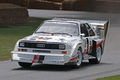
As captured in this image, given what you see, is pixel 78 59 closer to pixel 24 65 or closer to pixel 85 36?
pixel 85 36

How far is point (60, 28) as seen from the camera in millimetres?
18391

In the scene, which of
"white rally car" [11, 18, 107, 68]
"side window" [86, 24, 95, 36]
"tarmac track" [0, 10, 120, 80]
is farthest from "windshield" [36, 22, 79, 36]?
"tarmac track" [0, 10, 120, 80]

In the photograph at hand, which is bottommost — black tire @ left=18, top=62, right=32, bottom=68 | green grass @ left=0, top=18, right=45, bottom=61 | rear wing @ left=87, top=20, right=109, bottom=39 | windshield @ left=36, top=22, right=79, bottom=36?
green grass @ left=0, top=18, right=45, bottom=61

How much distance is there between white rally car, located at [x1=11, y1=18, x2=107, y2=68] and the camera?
55.5 ft

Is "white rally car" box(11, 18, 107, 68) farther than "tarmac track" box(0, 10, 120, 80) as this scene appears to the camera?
Yes

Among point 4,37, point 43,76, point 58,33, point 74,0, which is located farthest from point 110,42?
point 74,0

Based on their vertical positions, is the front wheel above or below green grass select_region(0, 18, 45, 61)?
above

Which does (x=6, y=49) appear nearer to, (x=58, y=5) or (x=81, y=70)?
(x=81, y=70)

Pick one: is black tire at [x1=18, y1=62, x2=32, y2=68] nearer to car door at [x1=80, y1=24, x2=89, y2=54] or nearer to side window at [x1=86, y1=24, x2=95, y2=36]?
car door at [x1=80, y1=24, x2=89, y2=54]

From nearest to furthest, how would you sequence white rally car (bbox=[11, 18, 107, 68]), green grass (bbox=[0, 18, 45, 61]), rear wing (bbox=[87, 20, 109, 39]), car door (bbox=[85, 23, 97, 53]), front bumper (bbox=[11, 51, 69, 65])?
front bumper (bbox=[11, 51, 69, 65]) < white rally car (bbox=[11, 18, 107, 68]) < car door (bbox=[85, 23, 97, 53]) < rear wing (bbox=[87, 20, 109, 39]) < green grass (bbox=[0, 18, 45, 61])

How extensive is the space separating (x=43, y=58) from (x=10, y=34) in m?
14.9

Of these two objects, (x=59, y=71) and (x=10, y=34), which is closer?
(x=59, y=71)

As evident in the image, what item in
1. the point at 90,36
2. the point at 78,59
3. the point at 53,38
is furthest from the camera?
the point at 90,36

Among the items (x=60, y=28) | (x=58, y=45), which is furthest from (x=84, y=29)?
(x=58, y=45)
